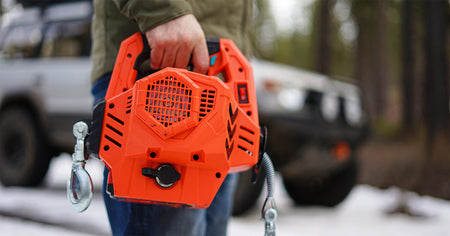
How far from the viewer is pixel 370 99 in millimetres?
17016

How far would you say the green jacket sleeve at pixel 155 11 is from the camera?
1.04 metres

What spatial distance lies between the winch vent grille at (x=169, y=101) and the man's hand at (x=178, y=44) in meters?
0.09

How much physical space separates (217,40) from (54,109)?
320 centimetres

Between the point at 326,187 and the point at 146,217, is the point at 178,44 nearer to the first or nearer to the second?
the point at 146,217

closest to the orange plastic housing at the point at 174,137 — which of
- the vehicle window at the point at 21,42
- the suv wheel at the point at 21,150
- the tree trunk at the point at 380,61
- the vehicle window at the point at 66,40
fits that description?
the vehicle window at the point at 66,40

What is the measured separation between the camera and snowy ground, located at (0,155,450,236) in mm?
2832

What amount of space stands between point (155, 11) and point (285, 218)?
2923 mm

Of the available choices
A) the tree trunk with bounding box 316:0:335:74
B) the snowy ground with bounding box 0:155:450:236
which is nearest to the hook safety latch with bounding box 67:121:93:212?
the snowy ground with bounding box 0:155:450:236

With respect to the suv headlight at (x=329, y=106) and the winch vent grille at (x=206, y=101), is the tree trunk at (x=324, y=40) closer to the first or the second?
the suv headlight at (x=329, y=106)

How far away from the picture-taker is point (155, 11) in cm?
105

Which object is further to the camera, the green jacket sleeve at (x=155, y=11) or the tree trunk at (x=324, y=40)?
the tree trunk at (x=324, y=40)

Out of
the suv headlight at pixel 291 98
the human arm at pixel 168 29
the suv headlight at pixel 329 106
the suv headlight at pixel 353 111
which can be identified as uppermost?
the human arm at pixel 168 29

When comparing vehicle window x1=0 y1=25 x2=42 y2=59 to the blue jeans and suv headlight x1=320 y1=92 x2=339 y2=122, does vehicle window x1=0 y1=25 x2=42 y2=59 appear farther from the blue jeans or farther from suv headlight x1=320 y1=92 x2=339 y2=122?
the blue jeans

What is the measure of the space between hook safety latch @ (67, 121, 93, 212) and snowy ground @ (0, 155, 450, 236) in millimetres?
1750
